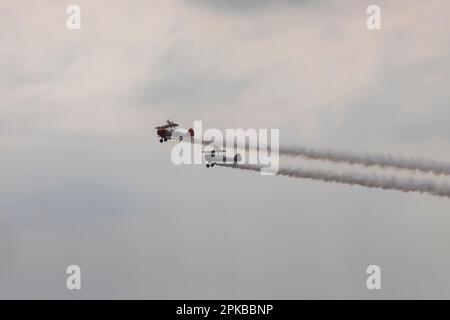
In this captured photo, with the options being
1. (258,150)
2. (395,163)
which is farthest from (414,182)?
(258,150)

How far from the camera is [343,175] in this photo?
122312 millimetres

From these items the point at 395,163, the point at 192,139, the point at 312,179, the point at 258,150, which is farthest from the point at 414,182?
the point at 192,139

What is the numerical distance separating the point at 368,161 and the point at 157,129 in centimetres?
3491

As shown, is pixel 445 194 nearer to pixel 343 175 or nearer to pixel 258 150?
pixel 343 175

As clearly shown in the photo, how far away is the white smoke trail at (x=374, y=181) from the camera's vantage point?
383 ft

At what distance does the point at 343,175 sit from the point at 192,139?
2418 cm

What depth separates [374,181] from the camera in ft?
395

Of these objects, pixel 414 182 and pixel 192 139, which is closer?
pixel 414 182

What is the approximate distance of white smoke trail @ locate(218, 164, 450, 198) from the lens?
116688 mm
